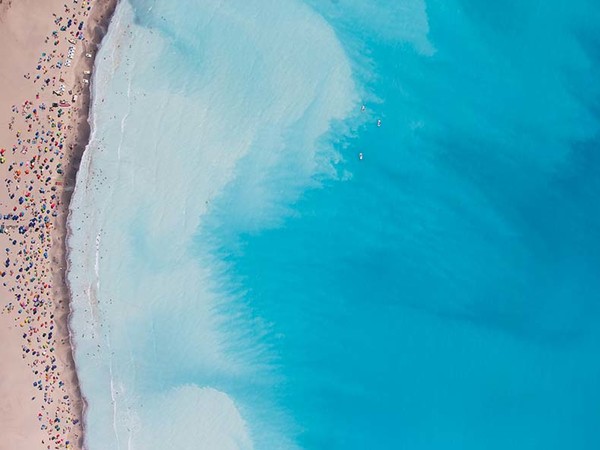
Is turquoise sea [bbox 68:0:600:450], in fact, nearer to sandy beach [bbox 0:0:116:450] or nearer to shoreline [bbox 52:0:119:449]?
shoreline [bbox 52:0:119:449]

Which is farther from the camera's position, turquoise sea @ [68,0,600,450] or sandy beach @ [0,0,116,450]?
turquoise sea @ [68,0,600,450]

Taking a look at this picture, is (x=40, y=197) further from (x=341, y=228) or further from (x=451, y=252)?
(x=451, y=252)

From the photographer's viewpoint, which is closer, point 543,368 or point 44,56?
point 44,56

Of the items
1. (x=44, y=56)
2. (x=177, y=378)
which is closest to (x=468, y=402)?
Result: (x=177, y=378)

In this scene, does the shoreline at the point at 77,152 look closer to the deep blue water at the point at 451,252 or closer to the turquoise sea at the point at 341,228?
the turquoise sea at the point at 341,228

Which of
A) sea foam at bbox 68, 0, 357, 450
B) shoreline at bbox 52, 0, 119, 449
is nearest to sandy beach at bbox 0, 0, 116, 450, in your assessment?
shoreline at bbox 52, 0, 119, 449

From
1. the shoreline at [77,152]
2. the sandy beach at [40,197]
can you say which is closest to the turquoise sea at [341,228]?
the shoreline at [77,152]

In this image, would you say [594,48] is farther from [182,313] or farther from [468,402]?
[182,313]
